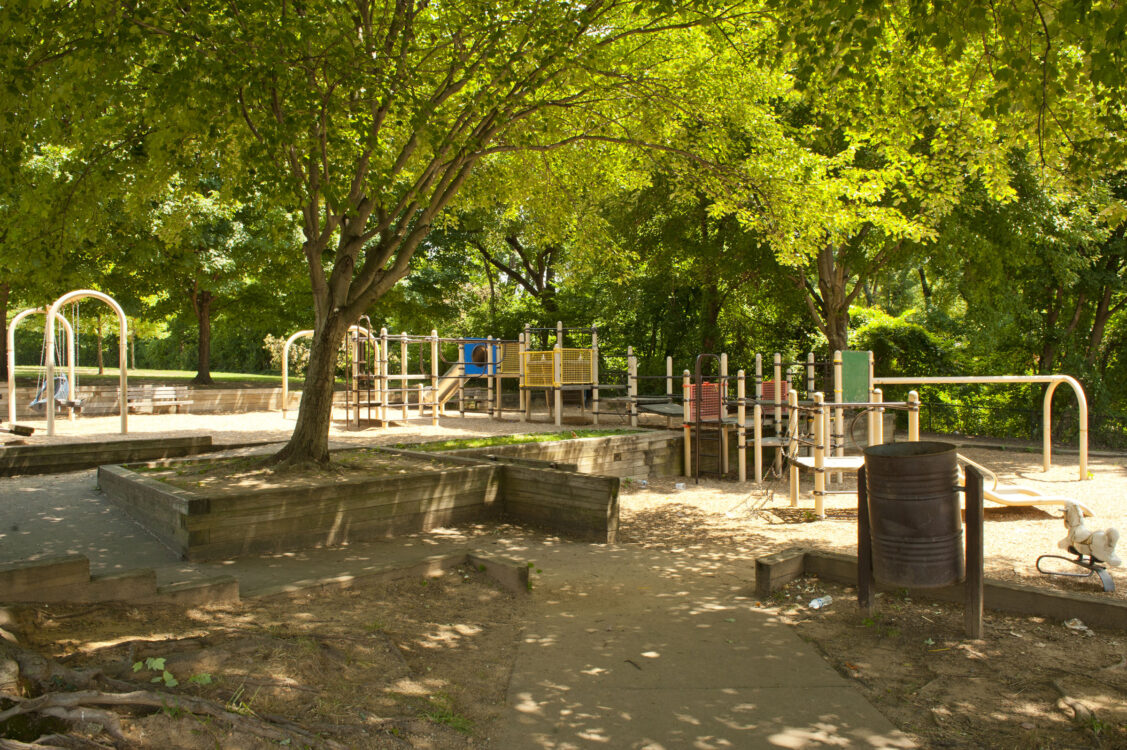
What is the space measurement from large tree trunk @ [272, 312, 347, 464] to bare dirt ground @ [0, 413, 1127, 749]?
3.72 meters

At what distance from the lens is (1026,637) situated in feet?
16.7

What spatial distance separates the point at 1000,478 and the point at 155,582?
12246 mm

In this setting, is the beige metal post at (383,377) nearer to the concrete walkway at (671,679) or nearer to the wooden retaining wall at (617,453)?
the wooden retaining wall at (617,453)

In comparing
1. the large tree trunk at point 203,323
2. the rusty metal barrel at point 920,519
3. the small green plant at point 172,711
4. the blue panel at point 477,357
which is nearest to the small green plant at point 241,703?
the small green plant at point 172,711

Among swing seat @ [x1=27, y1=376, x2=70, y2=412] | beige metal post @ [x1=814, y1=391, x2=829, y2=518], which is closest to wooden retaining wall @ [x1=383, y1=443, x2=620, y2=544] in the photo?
beige metal post @ [x1=814, y1=391, x2=829, y2=518]

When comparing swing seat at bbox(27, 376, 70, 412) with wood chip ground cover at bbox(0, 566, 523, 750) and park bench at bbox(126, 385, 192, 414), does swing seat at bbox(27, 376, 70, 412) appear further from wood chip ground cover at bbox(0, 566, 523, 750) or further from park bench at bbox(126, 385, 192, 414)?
wood chip ground cover at bbox(0, 566, 523, 750)

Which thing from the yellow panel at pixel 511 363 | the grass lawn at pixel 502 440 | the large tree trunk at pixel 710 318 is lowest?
the grass lawn at pixel 502 440

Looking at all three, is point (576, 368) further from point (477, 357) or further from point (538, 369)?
point (477, 357)

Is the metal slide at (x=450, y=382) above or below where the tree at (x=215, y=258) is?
below

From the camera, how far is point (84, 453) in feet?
38.5

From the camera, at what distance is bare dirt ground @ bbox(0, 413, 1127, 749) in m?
3.61

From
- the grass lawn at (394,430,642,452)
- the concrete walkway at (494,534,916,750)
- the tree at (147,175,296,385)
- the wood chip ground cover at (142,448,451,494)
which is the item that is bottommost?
the concrete walkway at (494,534,916,750)

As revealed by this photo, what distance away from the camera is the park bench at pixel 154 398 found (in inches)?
813

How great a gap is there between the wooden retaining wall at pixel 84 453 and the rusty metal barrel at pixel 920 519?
34.2ft
